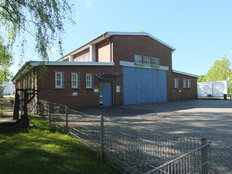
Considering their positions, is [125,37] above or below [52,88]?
above

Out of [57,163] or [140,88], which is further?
[140,88]

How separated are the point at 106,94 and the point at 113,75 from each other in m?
2.14

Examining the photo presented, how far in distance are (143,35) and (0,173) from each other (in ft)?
67.7

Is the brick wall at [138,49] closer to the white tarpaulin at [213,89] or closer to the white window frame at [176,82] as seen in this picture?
the white window frame at [176,82]

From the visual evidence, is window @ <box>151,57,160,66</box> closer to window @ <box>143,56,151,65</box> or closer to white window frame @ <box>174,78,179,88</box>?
window @ <box>143,56,151,65</box>

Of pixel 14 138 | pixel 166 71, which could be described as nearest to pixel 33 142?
pixel 14 138

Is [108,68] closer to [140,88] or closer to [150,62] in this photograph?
[140,88]

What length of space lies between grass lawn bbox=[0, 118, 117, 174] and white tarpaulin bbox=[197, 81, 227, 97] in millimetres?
39296

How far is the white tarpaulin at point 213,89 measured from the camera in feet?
121

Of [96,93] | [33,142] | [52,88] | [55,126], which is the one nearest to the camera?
[33,142]

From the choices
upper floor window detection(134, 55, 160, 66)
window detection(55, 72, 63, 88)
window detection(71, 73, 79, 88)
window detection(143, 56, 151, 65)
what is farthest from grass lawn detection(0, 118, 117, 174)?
window detection(143, 56, 151, 65)

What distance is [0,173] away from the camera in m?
3.66

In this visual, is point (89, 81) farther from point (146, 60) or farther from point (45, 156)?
point (45, 156)

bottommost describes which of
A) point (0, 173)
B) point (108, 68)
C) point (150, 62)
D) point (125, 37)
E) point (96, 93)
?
point (0, 173)
